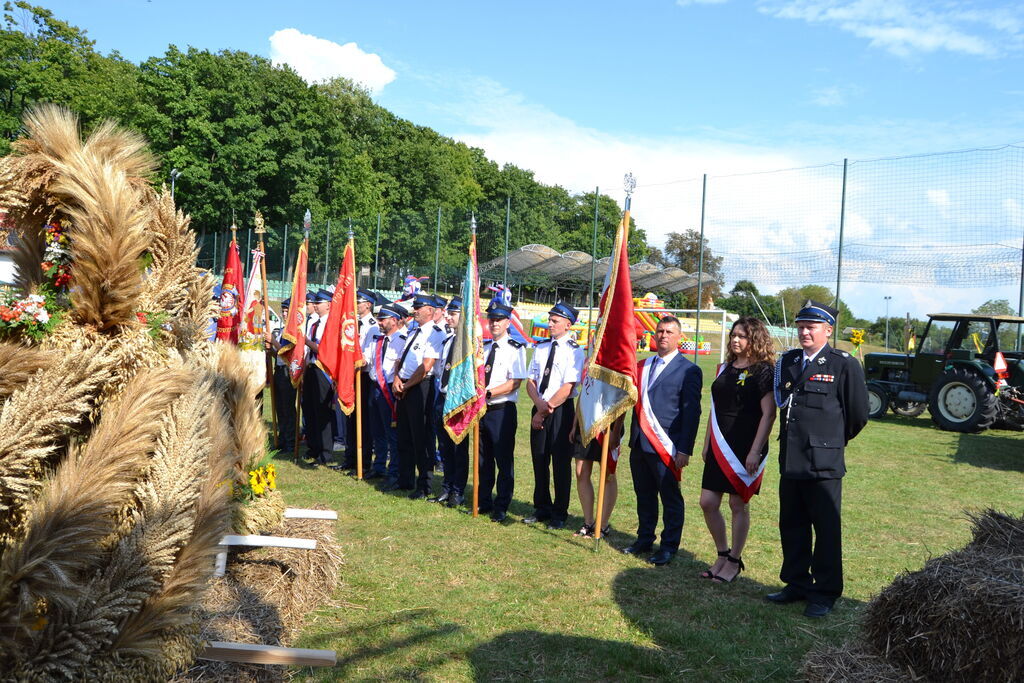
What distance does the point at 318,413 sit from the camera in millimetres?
10102

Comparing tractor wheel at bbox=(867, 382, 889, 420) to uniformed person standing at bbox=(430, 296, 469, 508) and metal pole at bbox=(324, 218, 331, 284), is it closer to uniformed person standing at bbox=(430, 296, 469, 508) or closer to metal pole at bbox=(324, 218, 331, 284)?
uniformed person standing at bbox=(430, 296, 469, 508)

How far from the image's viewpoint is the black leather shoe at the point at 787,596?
17.7ft

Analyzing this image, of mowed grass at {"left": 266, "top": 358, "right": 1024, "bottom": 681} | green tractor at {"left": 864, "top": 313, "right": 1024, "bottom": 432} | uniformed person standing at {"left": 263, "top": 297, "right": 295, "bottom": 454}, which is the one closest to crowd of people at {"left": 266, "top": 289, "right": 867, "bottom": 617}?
mowed grass at {"left": 266, "top": 358, "right": 1024, "bottom": 681}

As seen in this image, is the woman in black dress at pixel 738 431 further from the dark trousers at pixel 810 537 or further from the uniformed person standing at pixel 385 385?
the uniformed person standing at pixel 385 385

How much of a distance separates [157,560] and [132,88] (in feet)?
158

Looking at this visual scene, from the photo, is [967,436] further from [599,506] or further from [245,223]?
[245,223]

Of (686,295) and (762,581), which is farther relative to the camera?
(686,295)

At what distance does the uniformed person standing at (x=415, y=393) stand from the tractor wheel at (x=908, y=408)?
1192 centimetres

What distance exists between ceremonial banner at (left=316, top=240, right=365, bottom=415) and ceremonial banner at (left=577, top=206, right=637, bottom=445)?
3509 millimetres

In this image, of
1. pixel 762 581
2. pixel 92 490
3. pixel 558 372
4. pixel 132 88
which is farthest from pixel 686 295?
pixel 132 88

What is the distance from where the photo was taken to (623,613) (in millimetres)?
5168

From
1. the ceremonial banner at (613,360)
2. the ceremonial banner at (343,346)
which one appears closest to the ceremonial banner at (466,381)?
the ceremonial banner at (613,360)

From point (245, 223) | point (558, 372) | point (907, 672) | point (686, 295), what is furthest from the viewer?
point (245, 223)

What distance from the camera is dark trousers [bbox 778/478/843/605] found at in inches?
201
